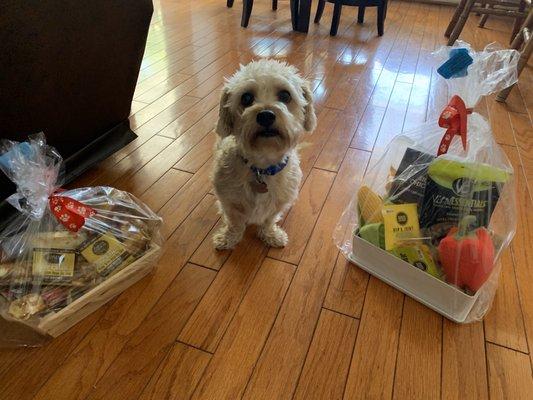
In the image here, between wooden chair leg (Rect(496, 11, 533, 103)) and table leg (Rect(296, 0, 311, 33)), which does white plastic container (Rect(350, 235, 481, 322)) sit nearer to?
wooden chair leg (Rect(496, 11, 533, 103))

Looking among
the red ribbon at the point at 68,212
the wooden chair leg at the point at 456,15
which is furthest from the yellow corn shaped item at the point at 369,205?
the wooden chair leg at the point at 456,15

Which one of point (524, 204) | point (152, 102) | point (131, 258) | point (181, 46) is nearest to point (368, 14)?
point (181, 46)

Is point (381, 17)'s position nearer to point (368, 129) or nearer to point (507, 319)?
point (368, 129)

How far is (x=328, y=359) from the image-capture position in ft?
3.66

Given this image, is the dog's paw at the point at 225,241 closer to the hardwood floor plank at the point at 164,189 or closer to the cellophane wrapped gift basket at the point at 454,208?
the hardwood floor plank at the point at 164,189

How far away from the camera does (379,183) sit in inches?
55.9

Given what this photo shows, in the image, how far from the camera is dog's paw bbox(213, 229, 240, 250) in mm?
1441

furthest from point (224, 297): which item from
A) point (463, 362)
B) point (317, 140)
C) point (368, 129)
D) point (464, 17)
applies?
point (464, 17)

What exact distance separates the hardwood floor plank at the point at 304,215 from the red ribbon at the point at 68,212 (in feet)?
2.23

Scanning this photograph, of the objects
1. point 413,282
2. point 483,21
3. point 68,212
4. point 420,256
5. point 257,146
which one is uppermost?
point 257,146

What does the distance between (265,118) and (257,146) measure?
98 mm

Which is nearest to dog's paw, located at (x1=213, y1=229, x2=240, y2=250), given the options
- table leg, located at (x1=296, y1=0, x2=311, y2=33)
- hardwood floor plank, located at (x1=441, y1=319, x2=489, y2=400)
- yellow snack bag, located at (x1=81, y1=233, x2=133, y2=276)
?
yellow snack bag, located at (x1=81, y1=233, x2=133, y2=276)

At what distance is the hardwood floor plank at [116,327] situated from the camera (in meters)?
1.03

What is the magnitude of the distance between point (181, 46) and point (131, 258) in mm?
2574
